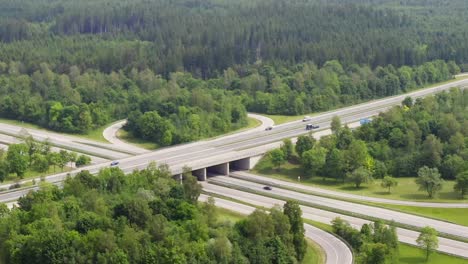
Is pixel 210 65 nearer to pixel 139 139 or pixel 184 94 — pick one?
pixel 184 94

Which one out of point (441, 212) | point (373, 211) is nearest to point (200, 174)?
point (373, 211)

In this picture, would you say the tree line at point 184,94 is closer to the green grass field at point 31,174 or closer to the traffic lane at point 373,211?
the green grass field at point 31,174

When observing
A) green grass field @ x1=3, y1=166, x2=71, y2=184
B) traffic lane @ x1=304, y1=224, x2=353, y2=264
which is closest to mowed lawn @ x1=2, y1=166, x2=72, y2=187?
green grass field @ x1=3, y1=166, x2=71, y2=184

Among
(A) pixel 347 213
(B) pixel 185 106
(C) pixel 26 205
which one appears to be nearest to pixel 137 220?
(C) pixel 26 205

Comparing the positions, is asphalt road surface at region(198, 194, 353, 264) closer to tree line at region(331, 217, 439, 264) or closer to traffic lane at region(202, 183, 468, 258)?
tree line at region(331, 217, 439, 264)

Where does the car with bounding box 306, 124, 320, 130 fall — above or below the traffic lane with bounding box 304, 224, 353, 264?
below

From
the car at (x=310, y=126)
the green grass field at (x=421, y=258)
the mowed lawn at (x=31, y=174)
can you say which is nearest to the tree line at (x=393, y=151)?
the car at (x=310, y=126)
